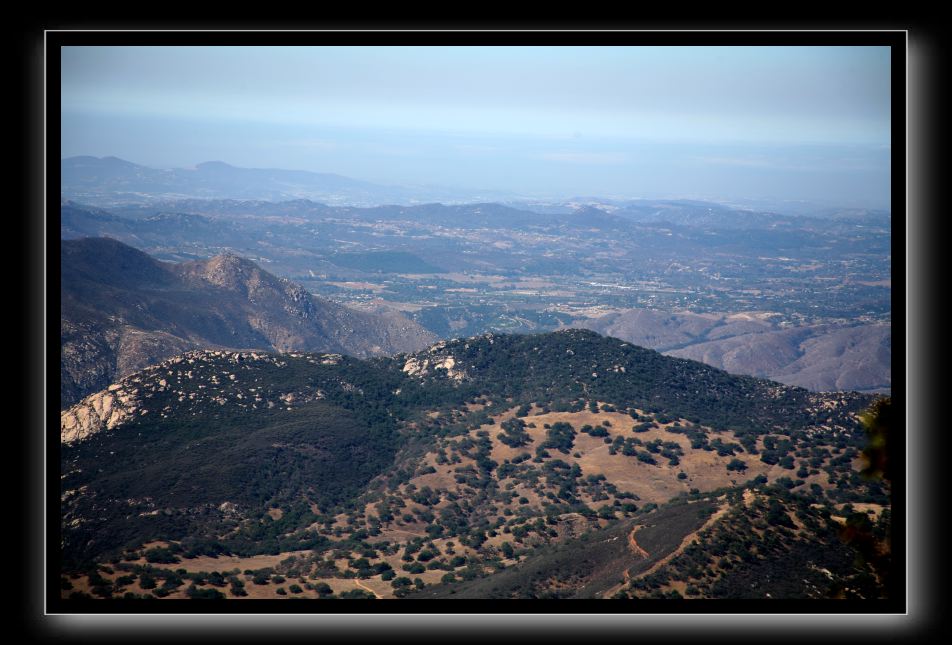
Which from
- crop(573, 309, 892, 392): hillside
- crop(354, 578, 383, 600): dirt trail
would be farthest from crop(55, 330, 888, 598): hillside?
crop(573, 309, 892, 392): hillside

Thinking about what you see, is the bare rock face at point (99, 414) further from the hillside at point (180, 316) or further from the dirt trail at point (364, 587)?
the hillside at point (180, 316)

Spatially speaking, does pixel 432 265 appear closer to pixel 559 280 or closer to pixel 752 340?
pixel 559 280

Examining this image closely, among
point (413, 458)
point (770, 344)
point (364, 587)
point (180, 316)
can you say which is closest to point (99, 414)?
point (413, 458)

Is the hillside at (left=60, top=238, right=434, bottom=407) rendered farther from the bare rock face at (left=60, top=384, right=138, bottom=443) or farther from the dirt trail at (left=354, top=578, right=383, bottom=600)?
the dirt trail at (left=354, top=578, right=383, bottom=600)

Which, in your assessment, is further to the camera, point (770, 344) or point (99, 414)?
point (770, 344)

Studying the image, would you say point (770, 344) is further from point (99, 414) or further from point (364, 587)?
point (364, 587)
